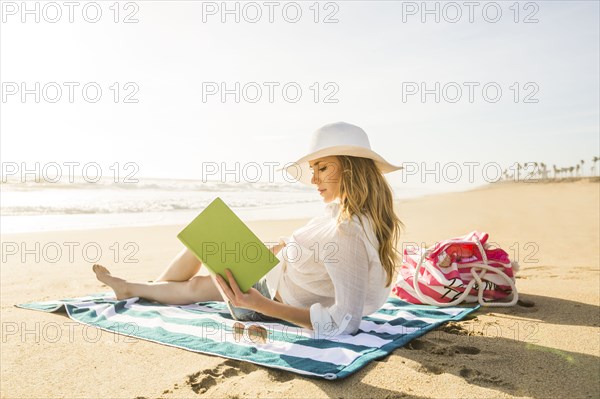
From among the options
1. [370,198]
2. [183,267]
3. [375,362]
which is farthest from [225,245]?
[183,267]

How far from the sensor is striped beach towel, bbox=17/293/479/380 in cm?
302

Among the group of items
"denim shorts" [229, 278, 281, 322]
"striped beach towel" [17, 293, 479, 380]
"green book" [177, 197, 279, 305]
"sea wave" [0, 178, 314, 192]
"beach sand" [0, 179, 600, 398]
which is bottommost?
"beach sand" [0, 179, 600, 398]

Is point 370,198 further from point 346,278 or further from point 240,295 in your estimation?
point 240,295

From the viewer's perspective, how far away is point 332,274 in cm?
313

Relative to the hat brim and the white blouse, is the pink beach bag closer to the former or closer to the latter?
the white blouse

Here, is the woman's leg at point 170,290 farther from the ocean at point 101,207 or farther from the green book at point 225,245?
the ocean at point 101,207

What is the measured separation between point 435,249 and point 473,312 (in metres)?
0.65

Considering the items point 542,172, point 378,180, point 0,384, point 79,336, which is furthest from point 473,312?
point 542,172

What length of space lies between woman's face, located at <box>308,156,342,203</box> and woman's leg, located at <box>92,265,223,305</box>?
162cm

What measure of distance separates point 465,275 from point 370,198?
5.85ft

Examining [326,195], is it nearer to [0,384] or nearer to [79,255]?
[0,384]

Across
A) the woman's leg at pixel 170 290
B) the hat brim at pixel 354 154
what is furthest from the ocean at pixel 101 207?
the hat brim at pixel 354 154

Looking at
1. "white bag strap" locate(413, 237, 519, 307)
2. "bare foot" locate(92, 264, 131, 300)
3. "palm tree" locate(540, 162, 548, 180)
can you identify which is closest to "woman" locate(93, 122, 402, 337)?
"white bag strap" locate(413, 237, 519, 307)

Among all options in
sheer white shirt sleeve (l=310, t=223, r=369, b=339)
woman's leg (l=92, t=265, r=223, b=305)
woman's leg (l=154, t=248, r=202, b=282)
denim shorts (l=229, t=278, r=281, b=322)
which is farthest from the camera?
woman's leg (l=92, t=265, r=223, b=305)
